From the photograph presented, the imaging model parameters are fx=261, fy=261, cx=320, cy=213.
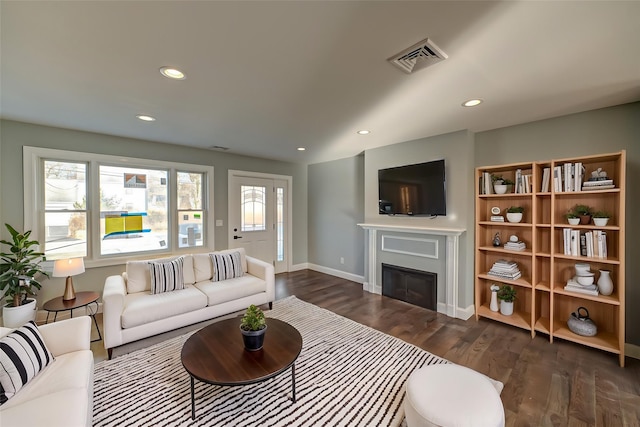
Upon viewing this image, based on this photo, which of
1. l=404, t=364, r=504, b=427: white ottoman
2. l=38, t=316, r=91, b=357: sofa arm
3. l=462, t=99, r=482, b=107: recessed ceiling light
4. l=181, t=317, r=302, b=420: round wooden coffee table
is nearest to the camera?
l=404, t=364, r=504, b=427: white ottoman

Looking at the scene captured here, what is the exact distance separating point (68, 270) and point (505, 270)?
4.82 meters

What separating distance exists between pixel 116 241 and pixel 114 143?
1352 millimetres

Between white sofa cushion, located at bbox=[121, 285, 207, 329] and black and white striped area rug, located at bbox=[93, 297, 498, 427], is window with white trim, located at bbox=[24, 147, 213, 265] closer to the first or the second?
white sofa cushion, located at bbox=[121, 285, 207, 329]

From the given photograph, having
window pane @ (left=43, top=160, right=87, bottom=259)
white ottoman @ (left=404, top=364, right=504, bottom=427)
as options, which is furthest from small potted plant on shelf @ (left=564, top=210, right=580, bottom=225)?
window pane @ (left=43, top=160, right=87, bottom=259)

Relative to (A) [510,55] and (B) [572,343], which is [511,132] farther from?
(B) [572,343]

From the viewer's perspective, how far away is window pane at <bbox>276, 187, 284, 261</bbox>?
5.46 metres

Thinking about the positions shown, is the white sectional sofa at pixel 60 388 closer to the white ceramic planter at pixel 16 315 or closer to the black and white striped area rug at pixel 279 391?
the black and white striped area rug at pixel 279 391

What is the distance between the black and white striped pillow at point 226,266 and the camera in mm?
3467

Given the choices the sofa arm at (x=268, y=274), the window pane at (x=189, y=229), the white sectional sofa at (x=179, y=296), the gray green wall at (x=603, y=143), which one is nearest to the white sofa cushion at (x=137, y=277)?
the white sectional sofa at (x=179, y=296)

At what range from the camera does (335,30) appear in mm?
1436

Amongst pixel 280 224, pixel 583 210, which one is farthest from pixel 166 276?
pixel 583 210

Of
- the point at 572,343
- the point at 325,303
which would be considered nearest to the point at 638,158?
the point at 572,343

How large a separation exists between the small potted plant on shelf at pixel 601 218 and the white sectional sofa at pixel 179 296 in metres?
3.55

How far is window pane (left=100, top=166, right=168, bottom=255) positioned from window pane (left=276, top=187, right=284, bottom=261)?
80.7 inches
